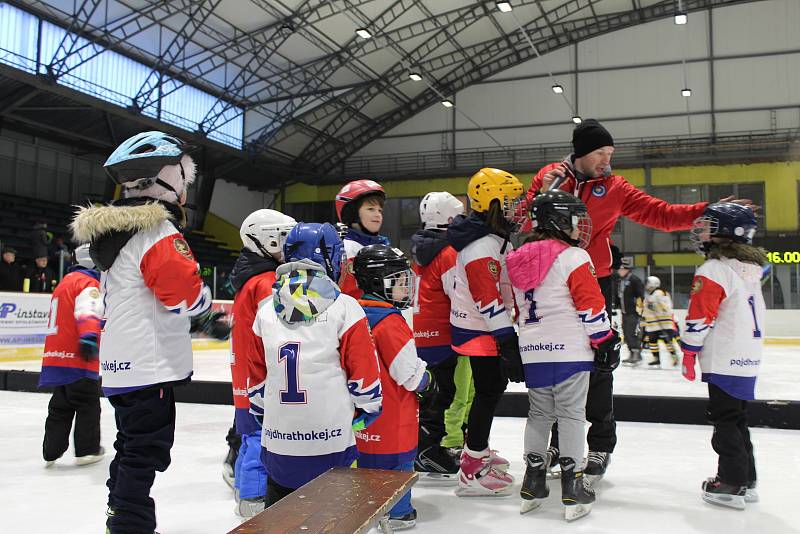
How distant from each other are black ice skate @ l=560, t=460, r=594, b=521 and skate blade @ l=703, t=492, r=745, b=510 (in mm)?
563

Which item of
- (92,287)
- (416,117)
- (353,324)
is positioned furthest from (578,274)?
(416,117)

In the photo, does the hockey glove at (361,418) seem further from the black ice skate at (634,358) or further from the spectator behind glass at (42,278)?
the spectator behind glass at (42,278)

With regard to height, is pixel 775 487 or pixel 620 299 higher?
pixel 620 299

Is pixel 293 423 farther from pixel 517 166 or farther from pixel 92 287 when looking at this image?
pixel 517 166

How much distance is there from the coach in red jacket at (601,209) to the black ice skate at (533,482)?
1.07 ft

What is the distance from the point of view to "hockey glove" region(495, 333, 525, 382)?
2699mm

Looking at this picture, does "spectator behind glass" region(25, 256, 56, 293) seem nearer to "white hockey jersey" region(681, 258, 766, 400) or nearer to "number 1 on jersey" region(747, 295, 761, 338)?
"white hockey jersey" region(681, 258, 766, 400)

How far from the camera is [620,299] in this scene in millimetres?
9461

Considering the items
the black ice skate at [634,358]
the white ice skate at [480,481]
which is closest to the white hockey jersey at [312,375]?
the white ice skate at [480,481]

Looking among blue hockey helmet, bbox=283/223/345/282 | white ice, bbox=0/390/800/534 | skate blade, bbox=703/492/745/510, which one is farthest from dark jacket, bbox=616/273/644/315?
blue hockey helmet, bbox=283/223/345/282

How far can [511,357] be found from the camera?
107 inches

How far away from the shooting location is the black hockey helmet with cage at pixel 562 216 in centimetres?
259

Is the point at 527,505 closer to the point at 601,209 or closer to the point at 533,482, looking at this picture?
the point at 533,482

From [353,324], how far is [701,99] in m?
20.0
